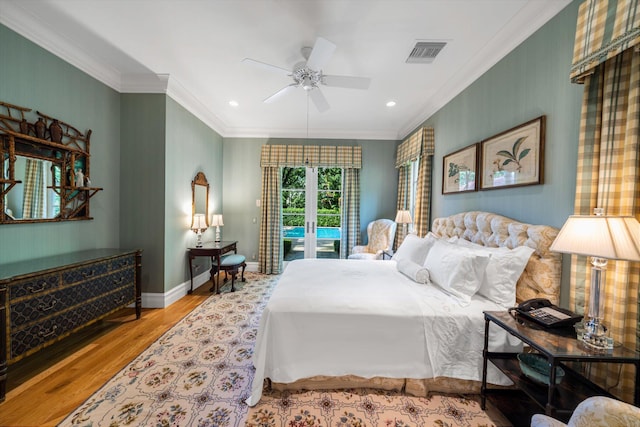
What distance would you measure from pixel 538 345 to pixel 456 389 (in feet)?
2.73

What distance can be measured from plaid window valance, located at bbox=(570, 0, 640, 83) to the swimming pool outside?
3.95 meters

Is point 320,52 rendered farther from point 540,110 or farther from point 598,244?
point 598,244

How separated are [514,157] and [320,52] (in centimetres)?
192

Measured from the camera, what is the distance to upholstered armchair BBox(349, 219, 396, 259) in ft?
13.9

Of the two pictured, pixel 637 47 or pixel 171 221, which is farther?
pixel 171 221

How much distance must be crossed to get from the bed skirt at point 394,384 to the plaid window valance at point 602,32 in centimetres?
213

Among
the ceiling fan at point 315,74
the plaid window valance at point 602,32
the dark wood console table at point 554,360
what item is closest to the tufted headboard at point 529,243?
the dark wood console table at point 554,360

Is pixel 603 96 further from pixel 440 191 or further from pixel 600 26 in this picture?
pixel 440 191

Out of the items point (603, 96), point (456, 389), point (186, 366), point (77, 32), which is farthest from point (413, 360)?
point (77, 32)

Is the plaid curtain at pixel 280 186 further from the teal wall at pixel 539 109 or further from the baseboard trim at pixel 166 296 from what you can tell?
the teal wall at pixel 539 109

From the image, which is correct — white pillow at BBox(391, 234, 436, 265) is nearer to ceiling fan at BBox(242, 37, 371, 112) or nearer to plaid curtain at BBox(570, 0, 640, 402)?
plaid curtain at BBox(570, 0, 640, 402)

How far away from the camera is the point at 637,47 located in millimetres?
1168

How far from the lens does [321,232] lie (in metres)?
5.01

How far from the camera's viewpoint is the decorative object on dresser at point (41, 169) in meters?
1.95
